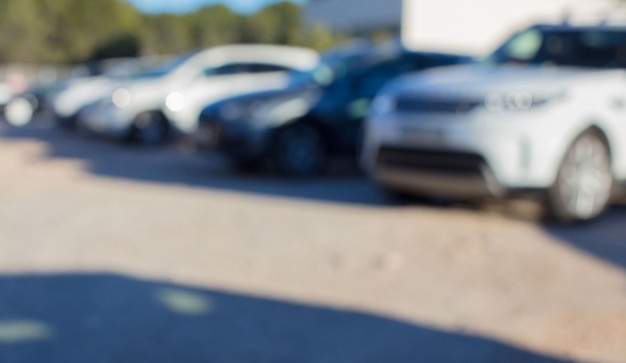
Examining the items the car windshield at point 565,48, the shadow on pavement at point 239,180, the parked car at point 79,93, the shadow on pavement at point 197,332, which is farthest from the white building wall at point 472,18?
the shadow on pavement at point 197,332

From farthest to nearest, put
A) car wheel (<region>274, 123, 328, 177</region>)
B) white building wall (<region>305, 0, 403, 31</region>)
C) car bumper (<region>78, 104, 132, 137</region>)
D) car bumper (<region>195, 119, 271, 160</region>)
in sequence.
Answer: white building wall (<region>305, 0, 403, 31</region>) < car bumper (<region>78, 104, 132, 137</region>) < car wheel (<region>274, 123, 328, 177</region>) < car bumper (<region>195, 119, 271, 160</region>)

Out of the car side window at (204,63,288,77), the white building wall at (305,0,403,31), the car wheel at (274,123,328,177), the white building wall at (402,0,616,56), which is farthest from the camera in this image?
the white building wall at (305,0,403,31)

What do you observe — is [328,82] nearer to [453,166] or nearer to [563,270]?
[453,166]

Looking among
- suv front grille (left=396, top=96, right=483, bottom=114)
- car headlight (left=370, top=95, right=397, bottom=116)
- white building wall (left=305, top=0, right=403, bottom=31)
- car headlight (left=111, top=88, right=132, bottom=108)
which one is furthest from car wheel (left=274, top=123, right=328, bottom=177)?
white building wall (left=305, top=0, right=403, bottom=31)

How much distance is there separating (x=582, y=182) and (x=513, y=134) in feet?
2.77

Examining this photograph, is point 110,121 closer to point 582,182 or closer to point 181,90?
point 181,90

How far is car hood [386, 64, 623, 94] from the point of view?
21.8 feet

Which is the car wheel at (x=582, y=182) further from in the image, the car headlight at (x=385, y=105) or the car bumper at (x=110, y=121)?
the car bumper at (x=110, y=121)

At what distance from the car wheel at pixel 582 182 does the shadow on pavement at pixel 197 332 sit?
273 centimetres

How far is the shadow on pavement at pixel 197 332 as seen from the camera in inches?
159

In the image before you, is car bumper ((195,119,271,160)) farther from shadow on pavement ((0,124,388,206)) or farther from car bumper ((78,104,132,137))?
car bumper ((78,104,132,137))

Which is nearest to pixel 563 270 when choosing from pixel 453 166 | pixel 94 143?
pixel 453 166

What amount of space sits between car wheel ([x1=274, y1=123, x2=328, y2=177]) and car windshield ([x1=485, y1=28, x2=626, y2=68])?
2.31 metres

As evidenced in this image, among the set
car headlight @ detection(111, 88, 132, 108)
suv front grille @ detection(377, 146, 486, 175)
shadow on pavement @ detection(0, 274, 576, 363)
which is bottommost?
shadow on pavement @ detection(0, 274, 576, 363)
